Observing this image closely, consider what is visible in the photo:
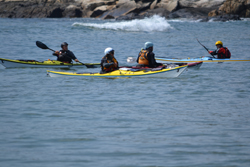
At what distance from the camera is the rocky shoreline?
184 ft

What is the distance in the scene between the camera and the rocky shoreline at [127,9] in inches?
2213

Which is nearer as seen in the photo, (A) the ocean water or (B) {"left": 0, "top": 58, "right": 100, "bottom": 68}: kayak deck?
(A) the ocean water

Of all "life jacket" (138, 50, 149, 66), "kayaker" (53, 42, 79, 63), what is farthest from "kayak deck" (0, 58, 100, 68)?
"life jacket" (138, 50, 149, 66)

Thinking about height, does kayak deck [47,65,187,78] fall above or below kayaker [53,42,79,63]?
below

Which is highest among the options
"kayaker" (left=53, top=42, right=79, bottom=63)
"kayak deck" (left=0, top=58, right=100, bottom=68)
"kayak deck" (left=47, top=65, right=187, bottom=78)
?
"kayaker" (left=53, top=42, right=79, bottom=63)

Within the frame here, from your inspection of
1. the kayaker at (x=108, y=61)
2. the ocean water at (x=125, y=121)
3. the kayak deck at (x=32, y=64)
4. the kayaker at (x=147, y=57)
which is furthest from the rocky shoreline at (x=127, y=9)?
the ocean water at (x=125, y=121)

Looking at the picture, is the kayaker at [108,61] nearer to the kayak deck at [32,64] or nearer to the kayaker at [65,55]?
the kayak deck at [32,64]

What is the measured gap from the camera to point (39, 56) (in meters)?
20.5

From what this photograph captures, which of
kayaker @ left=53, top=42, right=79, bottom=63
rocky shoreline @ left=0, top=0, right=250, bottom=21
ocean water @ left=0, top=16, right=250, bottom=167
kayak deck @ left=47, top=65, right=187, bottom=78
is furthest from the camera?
rocky shoreline @ left=0, top=0, right=250, bottom=21

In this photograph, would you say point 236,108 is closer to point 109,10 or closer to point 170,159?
point 170,159

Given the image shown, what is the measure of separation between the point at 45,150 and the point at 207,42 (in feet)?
78.7

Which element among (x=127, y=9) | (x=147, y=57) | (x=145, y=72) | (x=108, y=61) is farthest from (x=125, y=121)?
(x=127, y=9)

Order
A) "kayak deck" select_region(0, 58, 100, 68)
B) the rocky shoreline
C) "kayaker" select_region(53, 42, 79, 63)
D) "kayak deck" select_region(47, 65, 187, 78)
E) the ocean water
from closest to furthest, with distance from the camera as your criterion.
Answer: the ocean water → "kayak deck" select_region(47, 65, 187, 78) → "kayak deck" select_region(0, 58, 100, 68) → "kayaker" select_region(53, 42, 79, 63) → the rocky shoreline

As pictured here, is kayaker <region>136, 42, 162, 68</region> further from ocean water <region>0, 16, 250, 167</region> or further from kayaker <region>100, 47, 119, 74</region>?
kayaker <region>100, 47, 119, 74</region>
